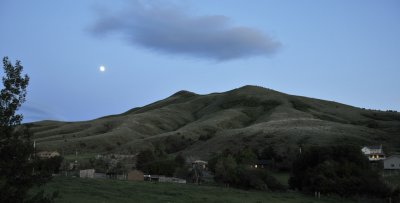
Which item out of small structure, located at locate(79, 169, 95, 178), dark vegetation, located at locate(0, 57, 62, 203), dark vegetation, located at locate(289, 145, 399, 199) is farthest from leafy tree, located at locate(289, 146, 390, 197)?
dark vegetation, located at locate(0, 57, 62, 203)

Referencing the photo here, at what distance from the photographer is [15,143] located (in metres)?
16.5

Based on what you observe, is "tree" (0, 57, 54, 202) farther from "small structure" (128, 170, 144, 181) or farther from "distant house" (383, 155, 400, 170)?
"distant house" (383, 155, 400, 170)

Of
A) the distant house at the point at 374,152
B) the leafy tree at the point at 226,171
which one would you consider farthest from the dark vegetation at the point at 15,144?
the distant house at the point at 374,152

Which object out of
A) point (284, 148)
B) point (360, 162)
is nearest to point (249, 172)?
point (360, 162)

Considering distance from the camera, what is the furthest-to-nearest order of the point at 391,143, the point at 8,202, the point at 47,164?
the point at 391,143 → the point at 47,164 → the point at 8,202

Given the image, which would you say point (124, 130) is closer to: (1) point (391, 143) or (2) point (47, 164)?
(1) point (391, 143)

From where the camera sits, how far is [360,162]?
69312 mm

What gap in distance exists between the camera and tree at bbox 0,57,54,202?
53.8 feet

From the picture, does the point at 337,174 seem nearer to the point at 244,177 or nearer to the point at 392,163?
the point at 244,177

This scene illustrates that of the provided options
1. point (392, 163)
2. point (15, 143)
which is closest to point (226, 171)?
point (392, 163)

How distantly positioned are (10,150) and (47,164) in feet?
5.82

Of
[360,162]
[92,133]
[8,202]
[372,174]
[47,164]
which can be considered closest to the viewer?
[8,202]

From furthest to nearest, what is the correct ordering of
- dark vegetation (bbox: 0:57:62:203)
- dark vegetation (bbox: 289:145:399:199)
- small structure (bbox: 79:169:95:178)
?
1. small structure (bbox: 79:169:95:178)
2. dark vegetation (bbox: 289:145:399:199)
3. dark vegetation (bbox: 0:57:62:203)

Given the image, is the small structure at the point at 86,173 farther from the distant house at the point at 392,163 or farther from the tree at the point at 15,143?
the tree at the point at 15,143
